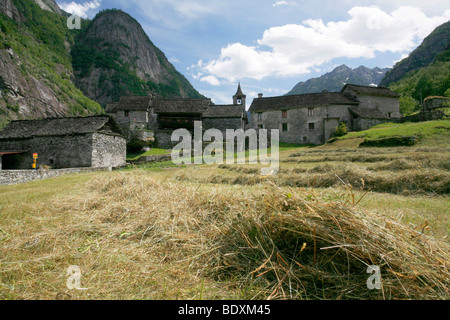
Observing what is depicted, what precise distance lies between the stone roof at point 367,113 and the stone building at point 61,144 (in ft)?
113

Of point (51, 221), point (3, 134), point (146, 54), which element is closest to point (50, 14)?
point (146, 54)

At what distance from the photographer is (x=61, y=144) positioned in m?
20.8

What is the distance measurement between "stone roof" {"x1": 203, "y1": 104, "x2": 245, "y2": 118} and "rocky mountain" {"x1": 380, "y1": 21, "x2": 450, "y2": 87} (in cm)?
9030

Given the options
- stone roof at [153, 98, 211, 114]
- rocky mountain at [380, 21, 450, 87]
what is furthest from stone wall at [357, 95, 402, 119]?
rocky mountain at [380, 21, 450, 87]

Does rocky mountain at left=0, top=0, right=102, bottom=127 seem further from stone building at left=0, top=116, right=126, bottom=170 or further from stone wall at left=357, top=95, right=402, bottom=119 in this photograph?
stone wall at left=357, top=95, right=402, bottom=119

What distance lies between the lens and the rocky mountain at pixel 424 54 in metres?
83.8

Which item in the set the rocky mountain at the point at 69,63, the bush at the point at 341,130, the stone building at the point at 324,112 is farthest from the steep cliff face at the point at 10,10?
the bush at the point at 341,130

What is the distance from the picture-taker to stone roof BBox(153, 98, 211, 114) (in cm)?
3878

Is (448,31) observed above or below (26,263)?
above

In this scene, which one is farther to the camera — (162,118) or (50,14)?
(50,14)

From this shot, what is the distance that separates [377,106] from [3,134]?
52.4 metres

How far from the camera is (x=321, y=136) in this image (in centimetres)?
3441

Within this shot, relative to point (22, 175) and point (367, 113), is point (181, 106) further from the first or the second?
point (367, 113)
